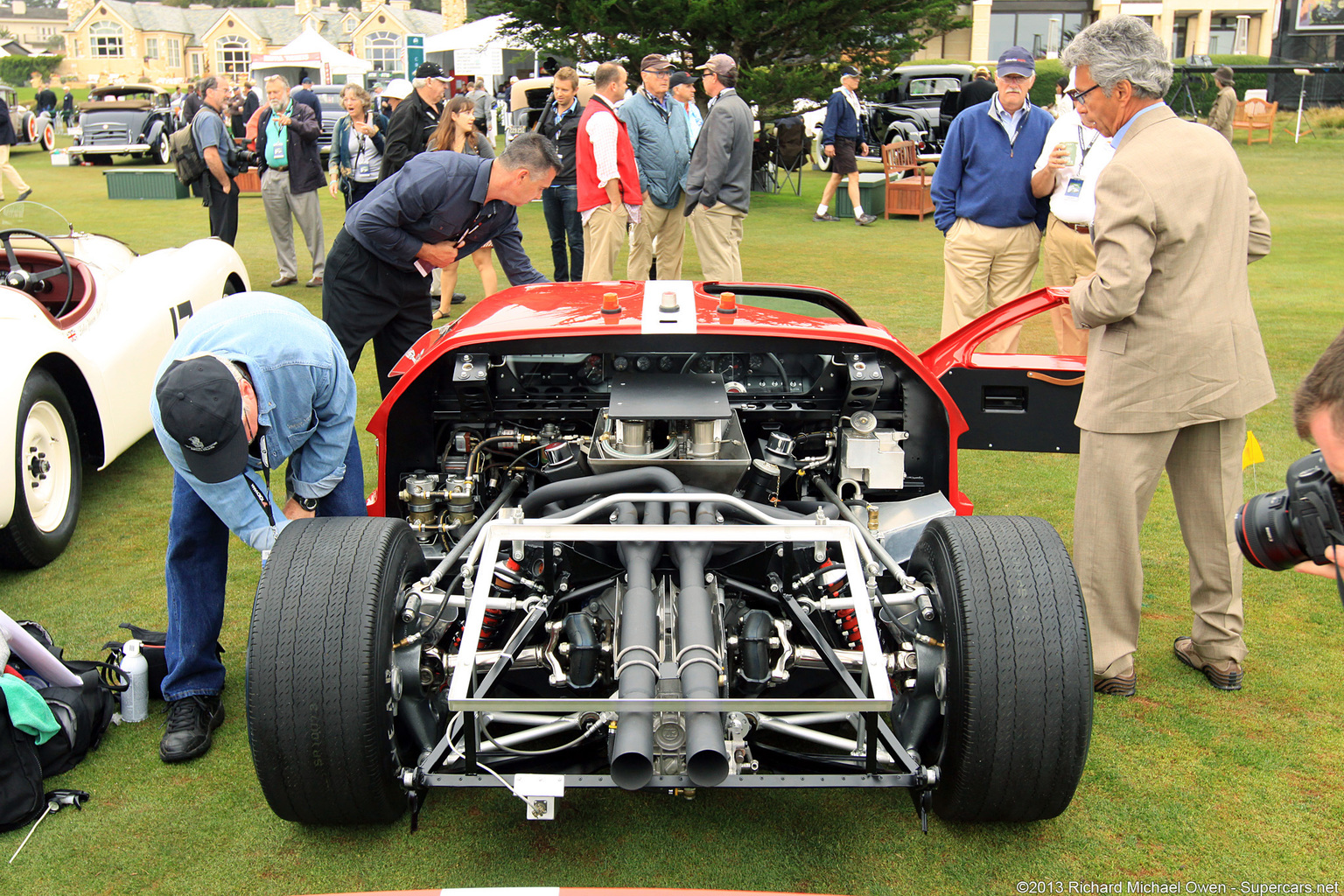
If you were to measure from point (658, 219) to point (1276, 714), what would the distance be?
6.79 m

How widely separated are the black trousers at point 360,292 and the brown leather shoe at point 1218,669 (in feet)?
11.8

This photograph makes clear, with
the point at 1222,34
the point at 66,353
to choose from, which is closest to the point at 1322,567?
the point at 66,353

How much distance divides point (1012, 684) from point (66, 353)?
450 centimetres

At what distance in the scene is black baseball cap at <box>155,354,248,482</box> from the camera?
2.88 metres

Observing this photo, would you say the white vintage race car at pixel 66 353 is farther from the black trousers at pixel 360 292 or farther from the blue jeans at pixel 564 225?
the blue jeans at pixel 564 225

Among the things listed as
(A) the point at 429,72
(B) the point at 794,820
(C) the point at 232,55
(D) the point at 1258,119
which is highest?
(C) the point at 232,55

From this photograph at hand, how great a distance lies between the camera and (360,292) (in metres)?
5.16

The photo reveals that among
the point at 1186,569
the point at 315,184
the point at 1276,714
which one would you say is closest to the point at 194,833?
the point at 1276,714

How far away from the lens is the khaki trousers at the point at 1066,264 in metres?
5.64

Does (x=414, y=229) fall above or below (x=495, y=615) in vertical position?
above

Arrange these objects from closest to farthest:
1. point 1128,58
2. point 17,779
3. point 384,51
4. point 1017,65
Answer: point 17,779, point 1128,58, point 1017,65, point 384,51

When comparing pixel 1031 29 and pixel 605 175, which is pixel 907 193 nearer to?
pixel 605 175

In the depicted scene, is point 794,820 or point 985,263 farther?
point 985,263

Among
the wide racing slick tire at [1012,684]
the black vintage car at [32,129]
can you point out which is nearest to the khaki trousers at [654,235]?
the wide racing slick tire at [1012,684]
